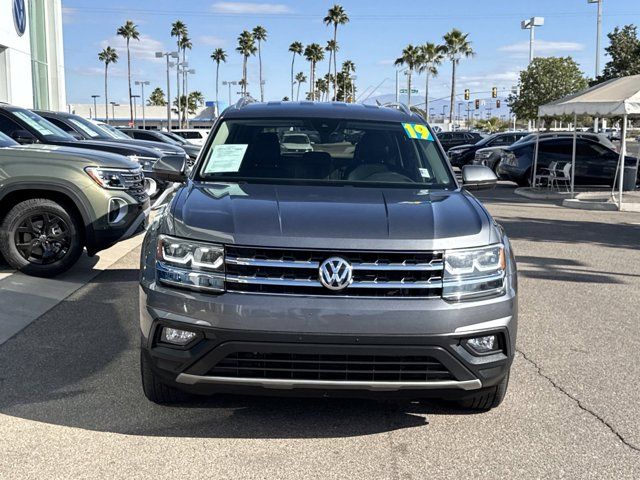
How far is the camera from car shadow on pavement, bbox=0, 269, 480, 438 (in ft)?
12.9

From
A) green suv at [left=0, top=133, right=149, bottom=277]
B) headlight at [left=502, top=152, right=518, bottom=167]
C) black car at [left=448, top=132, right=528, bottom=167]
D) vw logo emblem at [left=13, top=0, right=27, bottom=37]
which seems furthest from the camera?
black car at [left=448, top=132, right=528, bottom=167]

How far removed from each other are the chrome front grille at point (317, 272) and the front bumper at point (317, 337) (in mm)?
61

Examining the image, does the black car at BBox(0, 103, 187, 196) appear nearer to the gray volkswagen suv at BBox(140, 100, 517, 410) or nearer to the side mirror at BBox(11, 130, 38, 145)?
the side mirror at BBox(11, 130, 38, 145)

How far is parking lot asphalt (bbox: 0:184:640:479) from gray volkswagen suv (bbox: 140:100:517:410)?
13.0 inches

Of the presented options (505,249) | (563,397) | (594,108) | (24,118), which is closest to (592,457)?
(563,397)

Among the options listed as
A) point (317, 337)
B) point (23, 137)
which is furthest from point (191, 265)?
point (23, 137)

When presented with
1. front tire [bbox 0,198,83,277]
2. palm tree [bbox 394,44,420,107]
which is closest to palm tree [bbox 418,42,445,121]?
palm tree [bbox 394,44,420,107]

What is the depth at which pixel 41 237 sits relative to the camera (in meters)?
7.30

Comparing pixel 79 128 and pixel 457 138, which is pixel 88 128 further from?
pixel 457 138

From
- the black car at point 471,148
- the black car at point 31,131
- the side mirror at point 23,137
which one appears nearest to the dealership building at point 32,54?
the black car at point 31,131

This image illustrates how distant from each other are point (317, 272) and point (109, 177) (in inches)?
186

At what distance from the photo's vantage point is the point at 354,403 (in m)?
4.30

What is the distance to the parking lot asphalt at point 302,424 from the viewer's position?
11.5 feet

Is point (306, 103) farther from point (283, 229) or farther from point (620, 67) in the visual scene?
point (620, 67)
